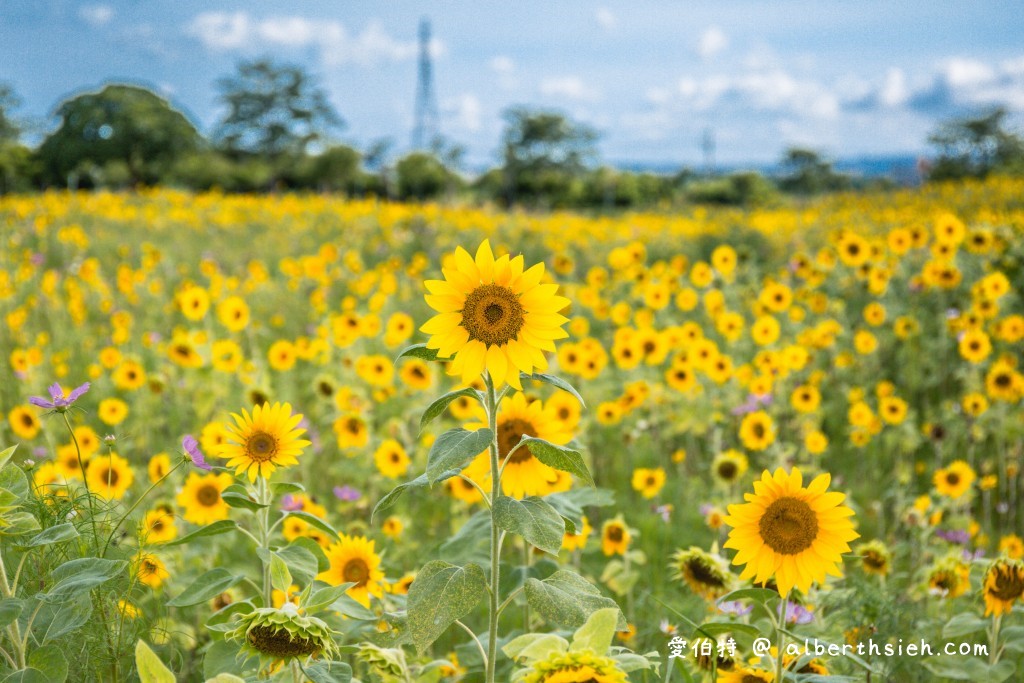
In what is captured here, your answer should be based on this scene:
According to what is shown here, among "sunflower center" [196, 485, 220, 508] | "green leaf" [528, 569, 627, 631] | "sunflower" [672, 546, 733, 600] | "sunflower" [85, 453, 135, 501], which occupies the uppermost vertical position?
"green leaf" [528, 569, 627, 631]

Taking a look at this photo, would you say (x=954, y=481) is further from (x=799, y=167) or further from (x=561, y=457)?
(x=799, y=167)

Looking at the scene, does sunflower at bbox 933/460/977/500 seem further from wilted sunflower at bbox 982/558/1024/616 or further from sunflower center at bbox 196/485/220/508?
sunflower center at bbox 196/485/220/508

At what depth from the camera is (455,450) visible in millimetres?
1209

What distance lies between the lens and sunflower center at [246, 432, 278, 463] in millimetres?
1557

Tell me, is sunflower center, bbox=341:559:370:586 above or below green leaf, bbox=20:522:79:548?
below

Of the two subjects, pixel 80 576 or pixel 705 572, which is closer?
pixel 80 576

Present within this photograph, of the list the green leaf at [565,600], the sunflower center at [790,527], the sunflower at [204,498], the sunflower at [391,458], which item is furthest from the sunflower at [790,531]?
the sunflower at [391,458]

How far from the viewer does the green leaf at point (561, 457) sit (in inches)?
48.1

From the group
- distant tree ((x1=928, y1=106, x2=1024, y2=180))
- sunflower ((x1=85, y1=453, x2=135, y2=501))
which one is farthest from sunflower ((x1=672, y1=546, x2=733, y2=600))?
distant tree ((x1=928, y1=106, x2=1024, y2=180))

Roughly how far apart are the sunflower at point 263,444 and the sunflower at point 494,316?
1.35 ft

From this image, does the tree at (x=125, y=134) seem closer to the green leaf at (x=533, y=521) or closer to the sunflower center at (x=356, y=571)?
the sunflower center at (x=356, y=571)

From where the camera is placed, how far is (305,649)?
1.20 meters

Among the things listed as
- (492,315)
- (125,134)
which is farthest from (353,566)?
(125,134)

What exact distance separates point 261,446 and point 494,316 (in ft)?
1.98
